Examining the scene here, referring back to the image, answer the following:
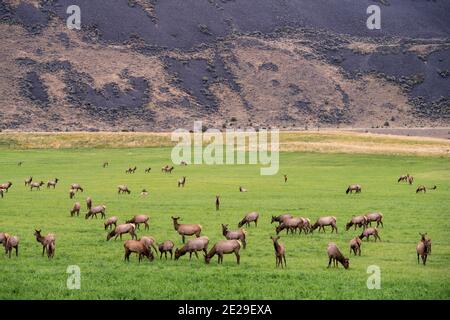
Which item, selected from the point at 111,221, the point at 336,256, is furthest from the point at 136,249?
the point at 111,221

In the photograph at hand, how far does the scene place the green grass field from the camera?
66.2ft

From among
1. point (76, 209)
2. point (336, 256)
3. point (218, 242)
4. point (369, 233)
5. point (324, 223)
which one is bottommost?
point (336, 256)

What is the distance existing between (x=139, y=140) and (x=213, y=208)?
227ft

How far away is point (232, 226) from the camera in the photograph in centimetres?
3391

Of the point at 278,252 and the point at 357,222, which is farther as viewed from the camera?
the point at 357,222

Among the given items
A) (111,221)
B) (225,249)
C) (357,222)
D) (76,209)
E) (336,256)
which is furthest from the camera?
(76,209)

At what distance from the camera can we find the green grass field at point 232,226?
20.2m

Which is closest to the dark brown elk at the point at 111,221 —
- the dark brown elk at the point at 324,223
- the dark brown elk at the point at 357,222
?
the dark brown elk at the point at 324,223

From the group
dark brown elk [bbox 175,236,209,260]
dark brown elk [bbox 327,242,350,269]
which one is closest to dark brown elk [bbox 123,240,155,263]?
dark brown elk [bbox 175,236,209,260]

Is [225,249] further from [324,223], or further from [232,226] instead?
[232,226]

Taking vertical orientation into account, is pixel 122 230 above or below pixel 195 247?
above

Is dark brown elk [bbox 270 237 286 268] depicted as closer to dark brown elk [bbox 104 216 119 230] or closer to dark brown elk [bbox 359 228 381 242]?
dark brown elk [bbox 359 228 381 242]
